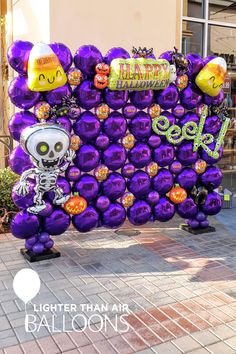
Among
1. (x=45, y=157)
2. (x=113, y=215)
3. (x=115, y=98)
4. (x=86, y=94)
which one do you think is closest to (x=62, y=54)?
(x=86, y=94)

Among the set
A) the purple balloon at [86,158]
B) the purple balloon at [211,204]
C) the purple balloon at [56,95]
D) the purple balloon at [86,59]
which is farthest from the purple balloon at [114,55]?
the purple balloon at [211,204]

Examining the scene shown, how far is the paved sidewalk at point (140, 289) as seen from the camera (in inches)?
128

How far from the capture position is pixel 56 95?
4637mm

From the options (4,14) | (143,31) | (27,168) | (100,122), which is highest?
(4,14)

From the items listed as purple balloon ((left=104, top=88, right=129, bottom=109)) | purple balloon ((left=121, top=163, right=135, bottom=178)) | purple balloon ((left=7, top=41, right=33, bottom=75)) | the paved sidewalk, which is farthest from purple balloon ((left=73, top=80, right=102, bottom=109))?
the paved sidewalk

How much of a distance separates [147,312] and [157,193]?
2064 mm

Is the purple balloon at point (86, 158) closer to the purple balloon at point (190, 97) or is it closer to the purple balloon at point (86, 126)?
the purple balloon at point (86, 126)

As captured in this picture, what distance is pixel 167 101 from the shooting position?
17.4 feet

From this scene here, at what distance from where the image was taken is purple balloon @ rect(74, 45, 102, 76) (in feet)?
15.7

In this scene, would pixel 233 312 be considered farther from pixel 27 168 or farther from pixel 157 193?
pixel 27 168

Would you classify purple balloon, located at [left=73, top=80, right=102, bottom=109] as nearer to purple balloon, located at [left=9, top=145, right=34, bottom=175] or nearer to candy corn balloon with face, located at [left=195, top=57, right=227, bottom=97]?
purple balloon, located at [left=9, top=145, right=34, bottom=175]

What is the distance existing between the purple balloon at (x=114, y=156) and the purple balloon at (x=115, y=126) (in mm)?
110

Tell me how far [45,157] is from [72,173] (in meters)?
0.59

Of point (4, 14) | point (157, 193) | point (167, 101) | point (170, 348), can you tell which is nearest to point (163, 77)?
point (167, 101)
